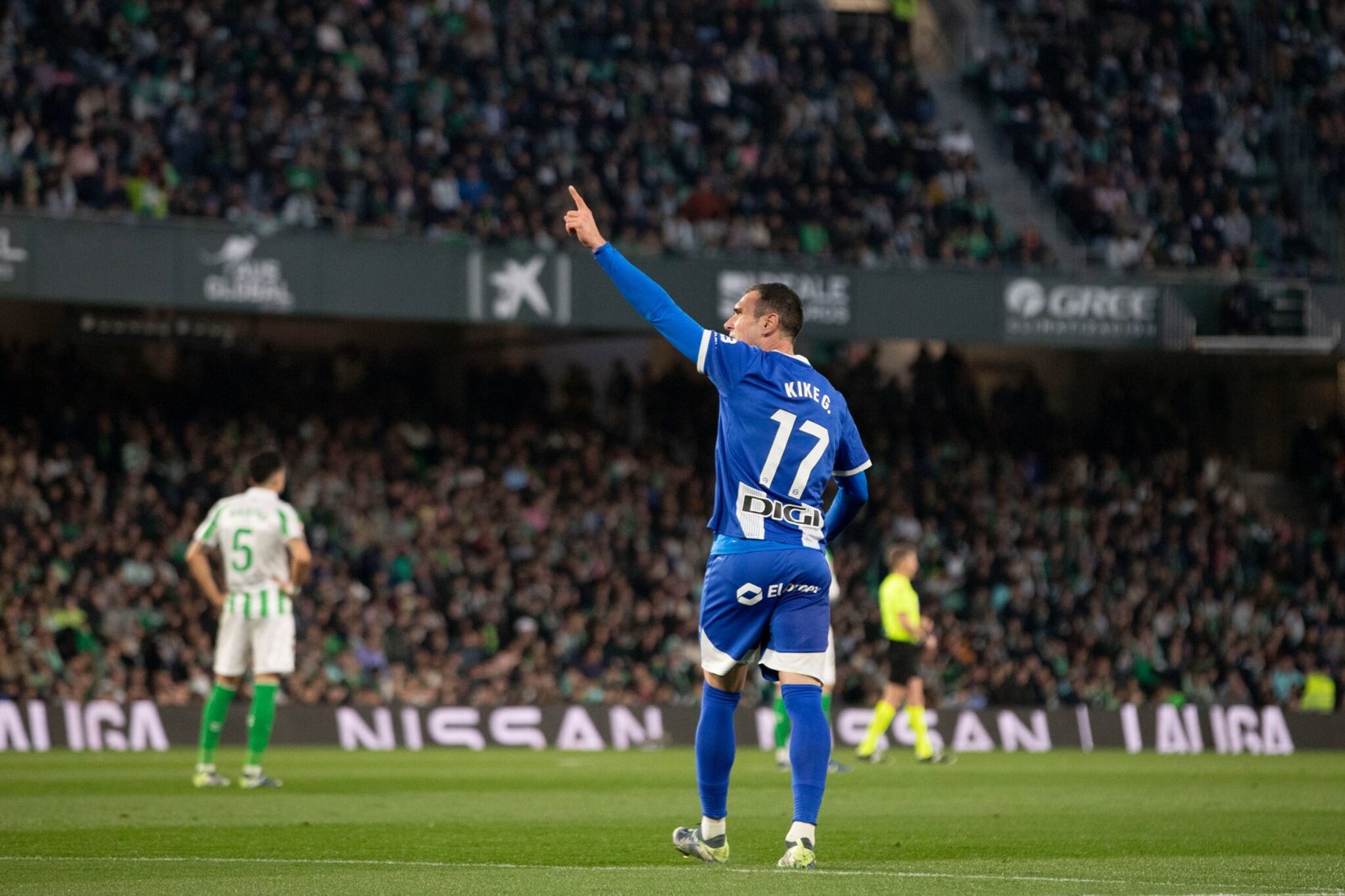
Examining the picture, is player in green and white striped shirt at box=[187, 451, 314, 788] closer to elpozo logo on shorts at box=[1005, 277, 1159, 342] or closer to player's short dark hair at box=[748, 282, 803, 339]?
player's short dark hair at box=[748, 282, 803, 339]

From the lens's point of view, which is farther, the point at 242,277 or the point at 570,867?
the point at 242,277

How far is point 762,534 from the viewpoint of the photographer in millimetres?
7828

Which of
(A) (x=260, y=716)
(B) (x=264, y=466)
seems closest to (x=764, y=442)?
(B) (x=264, y=466)

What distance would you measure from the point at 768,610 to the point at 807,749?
57cm

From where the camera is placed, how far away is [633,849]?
924 centimetres

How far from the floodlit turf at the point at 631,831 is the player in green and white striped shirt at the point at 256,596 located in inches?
30.4

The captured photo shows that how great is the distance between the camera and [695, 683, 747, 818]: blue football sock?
791 cm

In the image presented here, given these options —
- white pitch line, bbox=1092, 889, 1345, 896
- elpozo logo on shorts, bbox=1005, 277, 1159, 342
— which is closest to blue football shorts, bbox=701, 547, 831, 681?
white pitch line, bbox=1092, 889, 1345, 896

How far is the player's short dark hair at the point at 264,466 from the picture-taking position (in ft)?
44.0

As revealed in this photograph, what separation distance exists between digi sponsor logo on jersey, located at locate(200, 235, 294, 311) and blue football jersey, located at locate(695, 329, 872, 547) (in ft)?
57.9

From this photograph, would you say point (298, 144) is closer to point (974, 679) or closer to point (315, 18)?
point (315, 18)

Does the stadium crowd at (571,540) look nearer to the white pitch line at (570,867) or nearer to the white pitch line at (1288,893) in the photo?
the white pitch line at (570,867)

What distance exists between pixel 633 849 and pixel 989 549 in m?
20.7

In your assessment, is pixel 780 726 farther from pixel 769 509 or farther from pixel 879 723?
pixel 769 509
